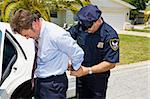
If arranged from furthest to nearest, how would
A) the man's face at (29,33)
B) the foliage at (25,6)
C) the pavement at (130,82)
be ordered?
the foliage at (25,6), the pavement at (130,82), the man's face at (29,33)

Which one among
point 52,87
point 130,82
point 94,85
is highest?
point 52,87

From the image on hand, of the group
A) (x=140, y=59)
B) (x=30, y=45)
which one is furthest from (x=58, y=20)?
(x=30, y=45)

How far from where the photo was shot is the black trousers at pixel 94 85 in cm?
364

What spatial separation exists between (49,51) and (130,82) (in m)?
4.43

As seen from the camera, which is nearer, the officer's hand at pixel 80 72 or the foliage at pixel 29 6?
the officer's hand at pixel 80 72

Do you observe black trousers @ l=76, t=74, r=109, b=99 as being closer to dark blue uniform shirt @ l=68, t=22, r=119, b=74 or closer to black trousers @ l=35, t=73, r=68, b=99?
dark blue uniform shirt @ l=68, t=22, r=119, b=74

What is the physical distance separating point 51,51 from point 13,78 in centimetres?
96

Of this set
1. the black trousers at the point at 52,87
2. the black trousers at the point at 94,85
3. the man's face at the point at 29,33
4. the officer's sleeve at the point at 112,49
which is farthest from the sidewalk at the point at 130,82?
the man's face at the point at 29,33

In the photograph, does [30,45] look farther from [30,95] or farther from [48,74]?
[48,74]

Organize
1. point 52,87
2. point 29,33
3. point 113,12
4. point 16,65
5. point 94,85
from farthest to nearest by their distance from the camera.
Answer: point 113,12, point 16,65, point 94,85, point 52,87, point 29,33

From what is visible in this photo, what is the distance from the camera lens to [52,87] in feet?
10.4

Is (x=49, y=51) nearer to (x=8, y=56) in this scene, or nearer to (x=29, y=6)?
(x=8, y=56)

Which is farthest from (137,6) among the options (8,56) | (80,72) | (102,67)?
(80,72)

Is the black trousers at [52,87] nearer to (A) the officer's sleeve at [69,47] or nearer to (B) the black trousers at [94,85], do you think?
(A) the officer's sleeve at [69,47]
